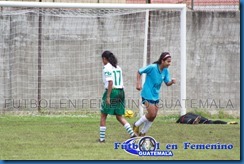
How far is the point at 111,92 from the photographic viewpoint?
12.4m

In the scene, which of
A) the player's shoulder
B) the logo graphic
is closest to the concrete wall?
the player's shoulder

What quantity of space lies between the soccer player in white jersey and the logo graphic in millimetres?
846

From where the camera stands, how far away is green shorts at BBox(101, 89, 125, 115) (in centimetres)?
1231

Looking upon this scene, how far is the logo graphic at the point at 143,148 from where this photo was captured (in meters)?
10.7

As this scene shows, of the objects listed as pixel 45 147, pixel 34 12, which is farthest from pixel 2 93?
pixel 45 147

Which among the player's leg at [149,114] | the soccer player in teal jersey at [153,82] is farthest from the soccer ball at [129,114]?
the soccer player in teal jersey at [153,82]

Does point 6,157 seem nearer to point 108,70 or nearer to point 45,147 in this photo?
point 45,147

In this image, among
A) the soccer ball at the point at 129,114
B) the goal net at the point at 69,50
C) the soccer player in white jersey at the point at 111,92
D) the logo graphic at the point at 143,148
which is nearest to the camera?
the logo graphic at the point at 143,148

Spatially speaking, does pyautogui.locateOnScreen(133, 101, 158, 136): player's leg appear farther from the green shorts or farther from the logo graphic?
the logo graphic

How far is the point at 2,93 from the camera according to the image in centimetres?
1750

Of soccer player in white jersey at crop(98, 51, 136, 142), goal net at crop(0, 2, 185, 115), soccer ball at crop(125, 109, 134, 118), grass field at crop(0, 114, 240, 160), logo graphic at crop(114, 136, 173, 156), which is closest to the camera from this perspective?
grass field at crop(0, 114, 240, 160)

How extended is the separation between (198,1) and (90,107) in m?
4.66

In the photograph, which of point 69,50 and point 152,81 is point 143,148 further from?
point 69,50

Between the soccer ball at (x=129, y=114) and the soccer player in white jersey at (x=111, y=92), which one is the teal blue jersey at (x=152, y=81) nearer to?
the soccer player in white jersey at (x=111, y=92)
